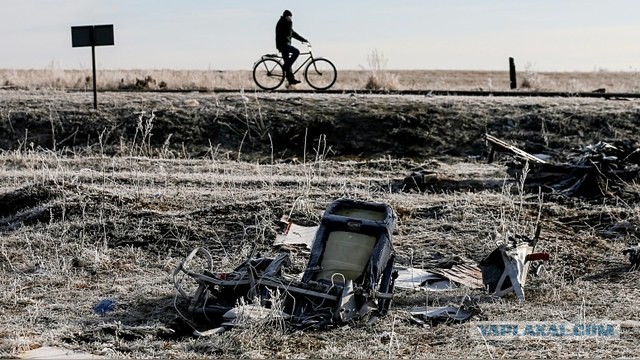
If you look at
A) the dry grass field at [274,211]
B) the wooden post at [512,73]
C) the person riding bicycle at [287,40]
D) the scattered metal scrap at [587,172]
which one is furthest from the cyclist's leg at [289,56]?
the scattered metal scrap at [587,172]

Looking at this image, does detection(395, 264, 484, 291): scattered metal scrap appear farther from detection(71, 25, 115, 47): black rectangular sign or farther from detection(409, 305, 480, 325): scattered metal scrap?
detection(71, 25, 115, 47): black rectangular sign

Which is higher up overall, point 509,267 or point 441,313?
point 509,267

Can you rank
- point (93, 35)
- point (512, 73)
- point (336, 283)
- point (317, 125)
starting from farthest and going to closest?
1. point (512, 73)
2. point (93, 35)
3. point (317, 125)
4. point (336, 283)

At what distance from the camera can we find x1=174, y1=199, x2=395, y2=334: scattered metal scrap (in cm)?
650

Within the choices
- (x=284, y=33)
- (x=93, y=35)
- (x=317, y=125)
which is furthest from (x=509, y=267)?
Result: (x=284, y=33)

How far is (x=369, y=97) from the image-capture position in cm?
1969

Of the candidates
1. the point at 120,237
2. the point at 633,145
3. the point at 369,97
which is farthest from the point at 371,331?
the point at 369,97

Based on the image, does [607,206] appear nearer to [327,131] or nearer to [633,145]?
[633,145]

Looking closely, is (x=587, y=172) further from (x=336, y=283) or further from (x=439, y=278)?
(x=336, y=283)

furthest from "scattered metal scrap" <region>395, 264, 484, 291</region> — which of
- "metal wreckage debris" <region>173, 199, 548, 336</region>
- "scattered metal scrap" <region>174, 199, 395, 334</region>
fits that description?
"scattered metal scrap" <region>174, 199, 395, 334</region>

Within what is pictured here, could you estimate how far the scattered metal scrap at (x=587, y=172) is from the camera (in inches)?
441

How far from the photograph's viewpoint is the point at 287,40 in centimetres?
2105

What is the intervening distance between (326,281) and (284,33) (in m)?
14.6

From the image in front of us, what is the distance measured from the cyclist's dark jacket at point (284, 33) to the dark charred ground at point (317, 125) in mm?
2048
